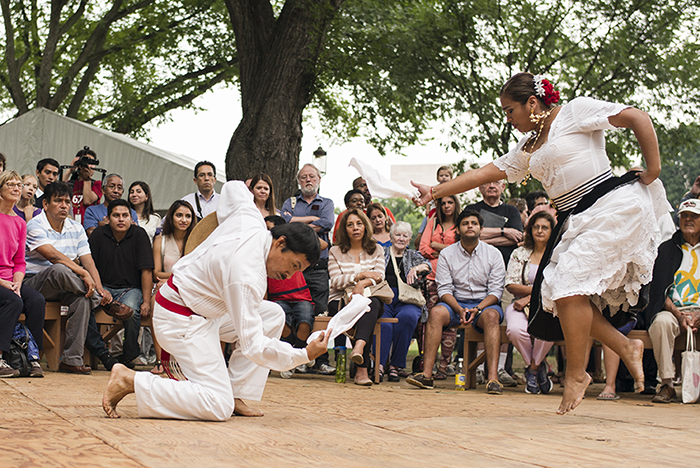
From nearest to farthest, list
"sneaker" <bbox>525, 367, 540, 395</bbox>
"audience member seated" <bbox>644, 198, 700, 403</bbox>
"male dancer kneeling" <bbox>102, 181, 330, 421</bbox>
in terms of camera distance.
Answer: "male dancer kneeling" <bbox>102, 181, 330, 421</bbox>, "audience member seated" <bbox>644, 198, 700, 403</bbox>, "sneaker" <bbox>525, 367, 540, 395</bbox>

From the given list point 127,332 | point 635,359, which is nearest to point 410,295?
point 127,332

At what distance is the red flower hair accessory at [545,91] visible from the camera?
4363mm

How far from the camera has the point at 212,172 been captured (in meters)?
8.25

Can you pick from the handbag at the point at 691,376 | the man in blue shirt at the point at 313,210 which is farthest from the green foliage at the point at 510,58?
the handbag at the point at 691,376

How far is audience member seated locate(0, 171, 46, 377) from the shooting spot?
20.3 ft

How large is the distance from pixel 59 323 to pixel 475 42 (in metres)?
9.69

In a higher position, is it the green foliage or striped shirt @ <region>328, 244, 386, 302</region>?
the green foliage

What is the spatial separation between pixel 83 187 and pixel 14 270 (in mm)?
2210

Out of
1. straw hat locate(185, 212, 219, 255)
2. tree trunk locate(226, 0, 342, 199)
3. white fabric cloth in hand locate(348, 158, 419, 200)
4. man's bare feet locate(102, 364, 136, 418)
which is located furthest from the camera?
tree trunk locate(226, 0, 342, 199)

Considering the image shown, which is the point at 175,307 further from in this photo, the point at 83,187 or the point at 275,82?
the point at 275,82

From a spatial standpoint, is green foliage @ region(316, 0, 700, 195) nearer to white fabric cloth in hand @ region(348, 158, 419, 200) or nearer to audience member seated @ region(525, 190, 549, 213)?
audience member seated @ region(525, 190, 549, 213)

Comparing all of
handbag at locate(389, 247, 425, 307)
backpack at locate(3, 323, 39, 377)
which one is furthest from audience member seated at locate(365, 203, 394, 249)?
backpack at locate(3, 323, 39, 377)

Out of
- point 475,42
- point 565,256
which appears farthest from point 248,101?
point 565,256

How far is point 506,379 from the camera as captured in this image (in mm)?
7484
